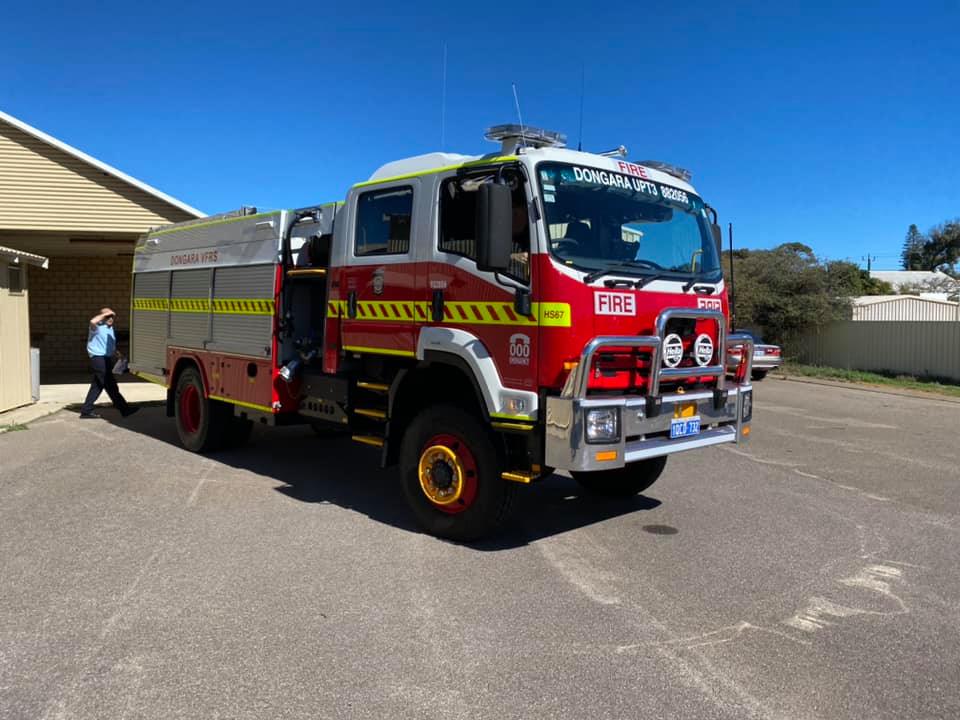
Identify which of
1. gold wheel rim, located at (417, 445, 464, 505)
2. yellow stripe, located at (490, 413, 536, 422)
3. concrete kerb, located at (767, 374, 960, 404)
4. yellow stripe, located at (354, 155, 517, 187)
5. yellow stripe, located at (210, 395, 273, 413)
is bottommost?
concrete kerb, located at (767, 374, 960, 404)

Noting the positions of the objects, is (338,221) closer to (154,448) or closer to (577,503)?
(577,503)

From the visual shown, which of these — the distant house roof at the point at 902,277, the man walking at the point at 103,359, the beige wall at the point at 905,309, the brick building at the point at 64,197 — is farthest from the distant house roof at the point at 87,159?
the distant house roof at the point at 902,277

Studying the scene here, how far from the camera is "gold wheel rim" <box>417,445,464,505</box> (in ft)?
18.2

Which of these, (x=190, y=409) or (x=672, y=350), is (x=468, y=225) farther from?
(x=190, y=409)

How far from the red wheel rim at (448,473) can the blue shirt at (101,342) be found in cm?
791

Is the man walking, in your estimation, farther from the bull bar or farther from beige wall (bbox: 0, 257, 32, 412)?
the bull bar

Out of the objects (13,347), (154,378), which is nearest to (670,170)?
(154,378)

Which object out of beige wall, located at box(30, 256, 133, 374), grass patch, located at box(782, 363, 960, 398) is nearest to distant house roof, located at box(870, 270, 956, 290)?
grass patch, located at box(782, 363, 960, 398)

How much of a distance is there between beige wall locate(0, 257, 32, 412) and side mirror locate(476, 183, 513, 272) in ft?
34.3

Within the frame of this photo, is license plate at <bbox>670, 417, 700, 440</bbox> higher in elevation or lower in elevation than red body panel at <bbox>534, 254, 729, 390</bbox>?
lower

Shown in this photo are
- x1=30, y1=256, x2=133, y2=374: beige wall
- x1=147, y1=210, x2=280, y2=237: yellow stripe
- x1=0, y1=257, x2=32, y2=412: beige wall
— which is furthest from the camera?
x1=30, y1=256, x2=133, y2=374: beige wall

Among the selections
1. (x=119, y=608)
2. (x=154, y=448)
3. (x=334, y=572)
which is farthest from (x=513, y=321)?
(x=154, y=448)

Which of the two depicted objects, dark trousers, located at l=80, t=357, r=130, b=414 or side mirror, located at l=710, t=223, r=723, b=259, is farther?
dark trousers, located at l=80, t=357, r=130, b=414

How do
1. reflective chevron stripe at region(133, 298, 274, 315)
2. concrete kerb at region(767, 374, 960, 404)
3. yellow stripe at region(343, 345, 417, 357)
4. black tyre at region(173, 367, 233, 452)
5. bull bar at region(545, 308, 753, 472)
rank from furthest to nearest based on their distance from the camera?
concrete kerb at region(767, 374, 960, 404) → black tyre at region(173, 367, 233, 452) → reflective chevron stripe at region(133, 298, 274, 315) → yellow stripe at region(343, 345, 417, 357) → bull bar at region(545, 308, 753, 472)
